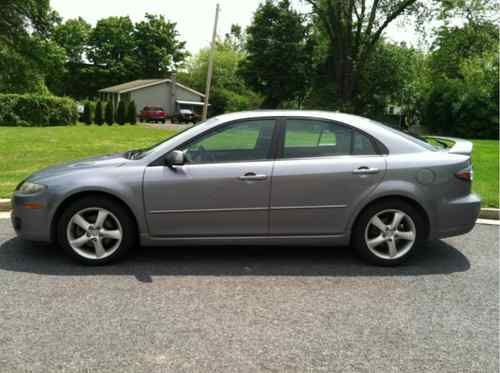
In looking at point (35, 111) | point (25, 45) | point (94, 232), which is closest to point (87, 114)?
point (35, 111)

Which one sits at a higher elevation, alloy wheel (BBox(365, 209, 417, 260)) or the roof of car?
the roof of car

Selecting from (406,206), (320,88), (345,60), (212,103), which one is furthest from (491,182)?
(212,103)

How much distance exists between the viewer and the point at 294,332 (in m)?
3.38

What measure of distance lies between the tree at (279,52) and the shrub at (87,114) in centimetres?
1717

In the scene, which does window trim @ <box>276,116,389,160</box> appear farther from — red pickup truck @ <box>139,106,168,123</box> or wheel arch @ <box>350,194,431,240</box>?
red pickup truck @ <box>139,106,168,123</box>

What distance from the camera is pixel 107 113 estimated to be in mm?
35625

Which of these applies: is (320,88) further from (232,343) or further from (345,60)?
(232,343)

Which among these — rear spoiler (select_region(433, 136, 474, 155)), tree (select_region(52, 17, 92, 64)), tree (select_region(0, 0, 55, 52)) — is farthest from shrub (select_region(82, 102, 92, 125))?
tree (select_region(52, 17, 92, 64))

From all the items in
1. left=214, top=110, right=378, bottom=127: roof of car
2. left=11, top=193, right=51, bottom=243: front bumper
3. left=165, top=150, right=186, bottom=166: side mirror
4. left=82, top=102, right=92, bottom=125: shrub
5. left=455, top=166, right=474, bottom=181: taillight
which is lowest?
left=11, top=193, right=51, bottom=243: front bumper

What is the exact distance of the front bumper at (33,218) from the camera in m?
4.50

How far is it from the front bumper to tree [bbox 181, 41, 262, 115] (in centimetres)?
4382

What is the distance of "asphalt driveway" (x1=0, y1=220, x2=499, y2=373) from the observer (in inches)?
119

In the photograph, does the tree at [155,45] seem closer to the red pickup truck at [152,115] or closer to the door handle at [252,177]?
the red pickup truck at [152,115]

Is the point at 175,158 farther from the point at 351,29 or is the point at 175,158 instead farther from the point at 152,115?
the point at 152,115
